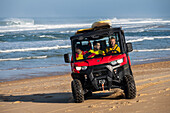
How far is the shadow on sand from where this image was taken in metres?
8.46

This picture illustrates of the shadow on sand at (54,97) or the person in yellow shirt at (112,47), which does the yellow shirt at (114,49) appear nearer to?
the person in yellow shirt at (112,47)

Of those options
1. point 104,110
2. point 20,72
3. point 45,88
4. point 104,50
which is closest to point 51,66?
point 20,72

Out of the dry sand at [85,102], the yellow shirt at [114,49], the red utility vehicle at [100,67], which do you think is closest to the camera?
the dry sand at [85,102]

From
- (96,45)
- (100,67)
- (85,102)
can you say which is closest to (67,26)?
(96,45)

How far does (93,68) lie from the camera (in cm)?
744

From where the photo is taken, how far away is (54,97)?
30.4ft

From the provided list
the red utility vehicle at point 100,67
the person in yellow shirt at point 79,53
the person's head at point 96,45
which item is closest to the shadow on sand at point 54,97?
the red utility vehicle at point 100,67

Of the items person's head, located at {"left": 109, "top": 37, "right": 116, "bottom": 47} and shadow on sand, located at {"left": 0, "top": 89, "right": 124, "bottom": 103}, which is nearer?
person's head, located at {"left": 109, "top": 37, "right": 116, "bottom": 47}

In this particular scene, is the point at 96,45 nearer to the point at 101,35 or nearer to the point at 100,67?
the point at 101,35

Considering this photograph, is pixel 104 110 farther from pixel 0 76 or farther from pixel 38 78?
pixel 0 76

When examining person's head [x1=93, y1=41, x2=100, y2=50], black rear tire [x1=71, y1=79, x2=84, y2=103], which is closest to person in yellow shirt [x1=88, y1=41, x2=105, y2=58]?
person's head [x1=93, y1=41, x2=100, y2=50]

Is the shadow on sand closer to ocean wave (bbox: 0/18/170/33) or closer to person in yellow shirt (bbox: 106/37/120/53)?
person in yellow shirt (bbox: 106/37/120/53)

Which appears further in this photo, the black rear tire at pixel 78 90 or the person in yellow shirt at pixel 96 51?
the person in yellow shirt at pixel 96 51

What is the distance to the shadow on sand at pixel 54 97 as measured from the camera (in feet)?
27.7
